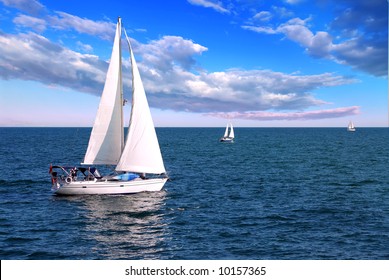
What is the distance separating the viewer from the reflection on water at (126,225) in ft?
79.6

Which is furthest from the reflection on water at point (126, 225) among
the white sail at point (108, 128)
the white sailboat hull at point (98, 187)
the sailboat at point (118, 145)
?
the white sail at point (108, 128)

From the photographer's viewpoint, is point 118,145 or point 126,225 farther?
point 118,145

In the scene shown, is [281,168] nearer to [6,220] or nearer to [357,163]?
[357,163]

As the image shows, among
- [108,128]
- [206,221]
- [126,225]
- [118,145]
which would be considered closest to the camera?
[126,225]

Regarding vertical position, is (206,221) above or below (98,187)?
below

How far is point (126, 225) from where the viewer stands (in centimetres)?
3003

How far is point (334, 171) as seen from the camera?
6075cm

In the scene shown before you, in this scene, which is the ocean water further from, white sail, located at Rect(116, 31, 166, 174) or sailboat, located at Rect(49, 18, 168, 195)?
white sail, located at Rect(116, 31, 166, 174)

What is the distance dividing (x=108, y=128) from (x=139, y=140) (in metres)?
3.67

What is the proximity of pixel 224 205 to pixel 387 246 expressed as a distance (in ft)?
50.8

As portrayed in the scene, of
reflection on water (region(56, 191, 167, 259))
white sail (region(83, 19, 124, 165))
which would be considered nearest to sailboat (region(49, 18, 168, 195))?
white sail (region(83, 19, 124, 165))

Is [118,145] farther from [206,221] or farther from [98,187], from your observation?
[206,221]

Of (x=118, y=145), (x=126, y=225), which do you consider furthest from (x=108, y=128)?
(x=126, y=225)

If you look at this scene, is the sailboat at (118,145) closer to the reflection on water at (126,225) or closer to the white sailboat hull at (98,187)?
the white sailboat hull at (98,187)
